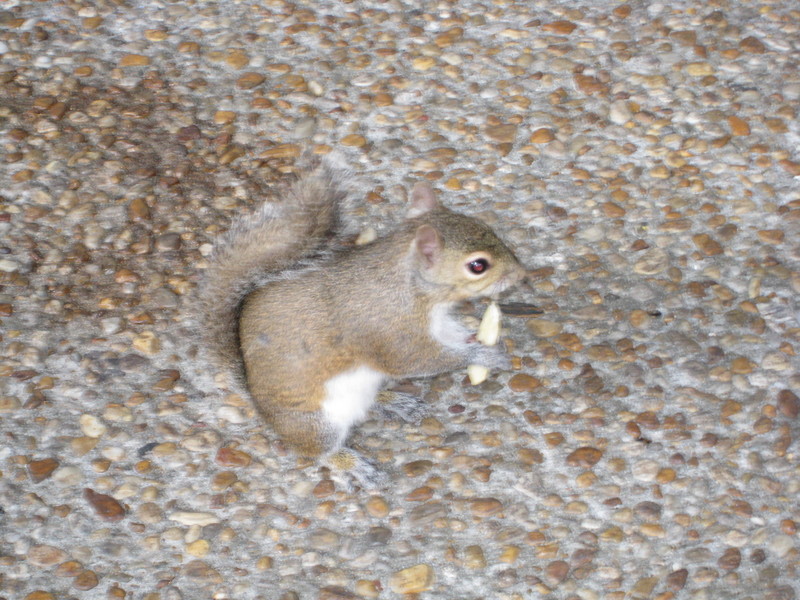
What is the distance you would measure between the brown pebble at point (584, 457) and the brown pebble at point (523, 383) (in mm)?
260

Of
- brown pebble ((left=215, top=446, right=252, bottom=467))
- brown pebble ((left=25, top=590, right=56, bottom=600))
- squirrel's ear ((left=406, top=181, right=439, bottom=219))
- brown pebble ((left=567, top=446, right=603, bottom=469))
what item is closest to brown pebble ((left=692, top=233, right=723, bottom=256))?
brown pebble ((left=567, top=446, right=603, bottom=469))

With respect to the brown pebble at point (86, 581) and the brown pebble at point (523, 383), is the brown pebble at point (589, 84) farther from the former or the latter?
the brown pebble at point (86, 581)

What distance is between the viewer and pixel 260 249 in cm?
245

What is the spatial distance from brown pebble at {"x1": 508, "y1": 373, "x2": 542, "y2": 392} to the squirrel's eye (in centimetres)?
42

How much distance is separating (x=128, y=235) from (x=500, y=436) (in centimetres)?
148

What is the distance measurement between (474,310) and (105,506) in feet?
4.22

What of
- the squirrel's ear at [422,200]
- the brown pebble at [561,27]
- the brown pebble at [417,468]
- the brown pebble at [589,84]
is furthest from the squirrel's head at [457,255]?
the brown pebble at [561,27]

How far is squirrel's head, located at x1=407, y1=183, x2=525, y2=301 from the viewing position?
2439mm

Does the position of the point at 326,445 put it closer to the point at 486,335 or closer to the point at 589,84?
the point at 486,335

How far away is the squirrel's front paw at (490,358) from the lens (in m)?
2.70

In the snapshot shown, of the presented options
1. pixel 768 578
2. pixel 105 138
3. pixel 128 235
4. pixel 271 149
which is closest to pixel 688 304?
pixel 768 578

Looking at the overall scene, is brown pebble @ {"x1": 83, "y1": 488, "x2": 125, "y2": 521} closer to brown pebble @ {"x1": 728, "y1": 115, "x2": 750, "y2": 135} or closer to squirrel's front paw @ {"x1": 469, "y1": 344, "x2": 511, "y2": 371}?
squirrel's front paw @ {"x1": 469, "y1": 344, "x2": 511, "y2": 371}

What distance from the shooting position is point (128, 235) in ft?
10.2

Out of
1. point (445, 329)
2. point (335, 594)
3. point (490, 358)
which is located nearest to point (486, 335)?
point (490, 358)
